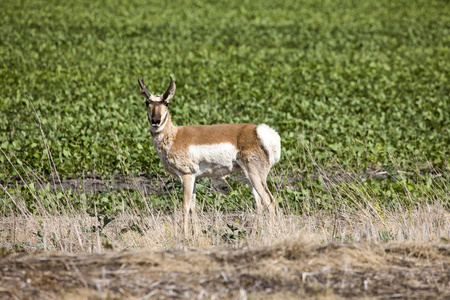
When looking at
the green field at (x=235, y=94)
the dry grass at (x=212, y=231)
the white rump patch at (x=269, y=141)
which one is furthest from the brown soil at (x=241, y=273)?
the white rump patch at (x=269, y=141)

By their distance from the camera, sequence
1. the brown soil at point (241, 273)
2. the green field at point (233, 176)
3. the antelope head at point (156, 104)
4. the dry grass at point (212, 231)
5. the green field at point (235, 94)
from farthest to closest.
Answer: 1. the green field at point (235, 94)
2. the antelope head at point (156, 104)
3. the dry grass at point (212, 231)
4. the green field at point (233, 176)
5. the brown soil at point (241, 273)

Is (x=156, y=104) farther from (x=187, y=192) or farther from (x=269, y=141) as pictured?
(x=269, y=141)

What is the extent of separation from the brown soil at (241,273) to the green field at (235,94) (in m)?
1.70

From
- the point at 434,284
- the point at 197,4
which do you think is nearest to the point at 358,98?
the point at 434,284

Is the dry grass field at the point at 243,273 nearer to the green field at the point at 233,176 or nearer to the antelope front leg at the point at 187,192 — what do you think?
the green field at the point at 233,176

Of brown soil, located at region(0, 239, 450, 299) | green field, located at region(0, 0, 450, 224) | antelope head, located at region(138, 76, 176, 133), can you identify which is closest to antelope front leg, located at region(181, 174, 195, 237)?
green field, located at region(0, 0, 450, 224)

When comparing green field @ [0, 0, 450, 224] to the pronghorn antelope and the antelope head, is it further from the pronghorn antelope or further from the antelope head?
the antelope head

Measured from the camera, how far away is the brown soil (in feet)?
13.4

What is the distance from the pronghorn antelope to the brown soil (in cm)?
253

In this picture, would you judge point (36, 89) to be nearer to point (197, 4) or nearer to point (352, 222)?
point (352, 222)

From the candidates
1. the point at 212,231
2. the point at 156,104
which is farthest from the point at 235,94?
the point at 212,231

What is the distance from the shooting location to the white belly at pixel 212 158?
731 centimetres

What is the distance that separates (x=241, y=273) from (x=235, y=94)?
37.0 feet

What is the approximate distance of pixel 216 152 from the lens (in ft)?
24.0
